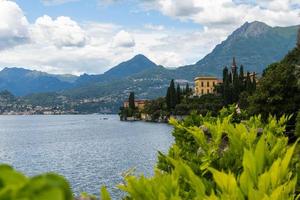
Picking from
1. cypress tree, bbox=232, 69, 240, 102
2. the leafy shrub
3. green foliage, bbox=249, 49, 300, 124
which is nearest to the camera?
the leafy shrub

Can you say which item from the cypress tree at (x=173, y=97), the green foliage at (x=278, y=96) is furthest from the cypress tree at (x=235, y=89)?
the green foliage at (x=278, y=96)

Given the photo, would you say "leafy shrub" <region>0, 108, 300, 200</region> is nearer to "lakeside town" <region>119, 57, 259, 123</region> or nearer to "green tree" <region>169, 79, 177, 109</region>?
"lakeside town" <region>119, 57, 259, 123</region>

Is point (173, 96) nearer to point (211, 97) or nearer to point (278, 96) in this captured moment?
point (211, 97)

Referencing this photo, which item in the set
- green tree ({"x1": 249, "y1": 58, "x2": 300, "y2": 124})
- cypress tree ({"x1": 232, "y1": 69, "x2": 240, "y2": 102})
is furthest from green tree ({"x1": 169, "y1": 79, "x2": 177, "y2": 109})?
green tree ({"x1": 249, "y1": 58, "x2": 300, "y2": 124})

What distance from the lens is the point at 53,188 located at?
4.37 feet

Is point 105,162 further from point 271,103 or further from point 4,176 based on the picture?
point 4,176

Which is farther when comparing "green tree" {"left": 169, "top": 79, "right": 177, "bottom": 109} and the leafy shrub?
"green tree" {"left": 169, "top": 79, "right": 177, "bottom": 109}

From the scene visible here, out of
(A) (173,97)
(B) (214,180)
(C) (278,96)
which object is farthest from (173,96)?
(B) (214,180)

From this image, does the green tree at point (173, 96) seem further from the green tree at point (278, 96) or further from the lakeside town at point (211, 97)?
the green tree at point (278, 96)

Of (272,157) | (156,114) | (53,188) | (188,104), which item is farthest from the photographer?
(156,114)

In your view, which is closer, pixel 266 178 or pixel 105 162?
pixel 266 178

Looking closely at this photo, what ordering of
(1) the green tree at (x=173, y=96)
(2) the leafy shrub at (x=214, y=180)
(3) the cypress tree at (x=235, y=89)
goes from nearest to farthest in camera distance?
(2) the leafy shrub at (x=214, y=180) → (3) the cypress tree at (x=235, y=89) → (1) the green tree at (x=173, y=96)

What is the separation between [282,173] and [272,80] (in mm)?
55711

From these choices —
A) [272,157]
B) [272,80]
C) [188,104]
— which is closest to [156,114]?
[188,104]
